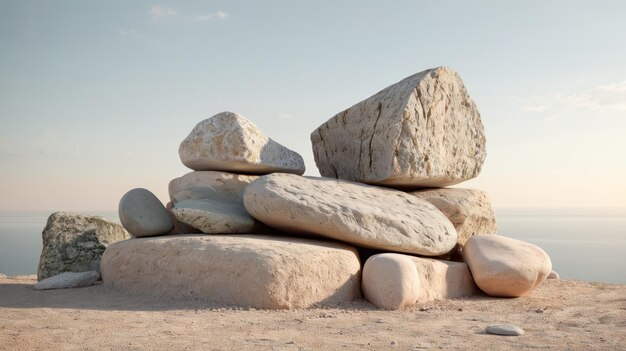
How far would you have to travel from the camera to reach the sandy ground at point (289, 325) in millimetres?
4492

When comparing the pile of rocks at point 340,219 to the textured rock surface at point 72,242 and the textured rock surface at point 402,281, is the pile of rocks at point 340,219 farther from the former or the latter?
the textured rock surface at point 72,242

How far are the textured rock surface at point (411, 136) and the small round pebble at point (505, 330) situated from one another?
3481mm

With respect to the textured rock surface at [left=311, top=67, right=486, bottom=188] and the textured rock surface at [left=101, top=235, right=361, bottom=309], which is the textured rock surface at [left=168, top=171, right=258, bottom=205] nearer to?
the textured rock surface at [left=101, top=235, right=361, bottom=309]

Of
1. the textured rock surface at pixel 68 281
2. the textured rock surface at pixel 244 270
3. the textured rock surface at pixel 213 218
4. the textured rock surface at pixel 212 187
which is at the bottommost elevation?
the textured rock surface at pixel 68 281

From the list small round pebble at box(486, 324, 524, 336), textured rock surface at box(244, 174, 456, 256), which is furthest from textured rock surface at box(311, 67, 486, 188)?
small round pebble at box(486, 324, 524, 336)

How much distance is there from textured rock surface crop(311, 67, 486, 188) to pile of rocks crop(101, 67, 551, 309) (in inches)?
0.9

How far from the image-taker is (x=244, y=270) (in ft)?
20.0

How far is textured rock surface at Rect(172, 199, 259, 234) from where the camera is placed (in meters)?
7.32

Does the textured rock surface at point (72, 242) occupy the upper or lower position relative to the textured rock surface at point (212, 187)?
lower

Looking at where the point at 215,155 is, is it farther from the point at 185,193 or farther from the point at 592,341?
the point at 592,341

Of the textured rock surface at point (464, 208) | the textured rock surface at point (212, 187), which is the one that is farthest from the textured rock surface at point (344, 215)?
the textured rock surface at point (212, 187)

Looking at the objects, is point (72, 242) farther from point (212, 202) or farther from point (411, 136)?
point (411, 136)

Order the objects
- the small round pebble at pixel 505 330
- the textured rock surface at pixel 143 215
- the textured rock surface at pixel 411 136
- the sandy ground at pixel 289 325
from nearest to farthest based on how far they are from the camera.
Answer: the sandy ground at pixel 289 325 < the small round pebble at pixel 505 330 < the textured rock surface at pixel 143 215 < the textured rock surface at pixel 411 136

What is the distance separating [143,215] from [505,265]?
4791 mm
